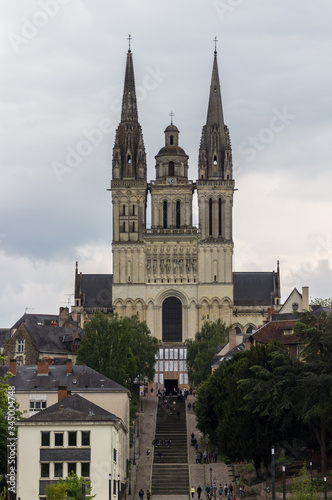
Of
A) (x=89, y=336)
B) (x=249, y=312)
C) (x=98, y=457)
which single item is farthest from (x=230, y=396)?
(x=249, y=312)

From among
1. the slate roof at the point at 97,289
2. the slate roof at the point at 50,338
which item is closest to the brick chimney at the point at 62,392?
the slate roof at the point at 50,338

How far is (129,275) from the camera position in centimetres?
15075

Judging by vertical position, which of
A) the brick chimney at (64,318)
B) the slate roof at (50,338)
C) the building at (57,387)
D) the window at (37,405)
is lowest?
the window at (37,405)

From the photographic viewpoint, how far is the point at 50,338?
110188 millimetres

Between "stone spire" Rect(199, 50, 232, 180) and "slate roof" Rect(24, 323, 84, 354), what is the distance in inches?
1707

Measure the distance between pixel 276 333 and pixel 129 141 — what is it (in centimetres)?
7027

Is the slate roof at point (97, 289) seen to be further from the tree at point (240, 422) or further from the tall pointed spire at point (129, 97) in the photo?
the tree at point (240, 422)

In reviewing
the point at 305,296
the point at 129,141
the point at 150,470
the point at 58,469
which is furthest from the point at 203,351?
the point at 58,469

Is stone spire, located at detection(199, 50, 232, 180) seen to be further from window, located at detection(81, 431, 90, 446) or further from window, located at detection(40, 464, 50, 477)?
window, located at detection(40, 464, 50, 477)

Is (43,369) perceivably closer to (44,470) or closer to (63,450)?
(63,450)

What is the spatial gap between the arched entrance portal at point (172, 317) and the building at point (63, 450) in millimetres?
82011

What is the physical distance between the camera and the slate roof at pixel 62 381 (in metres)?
80.8

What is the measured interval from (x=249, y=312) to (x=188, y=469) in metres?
67.3

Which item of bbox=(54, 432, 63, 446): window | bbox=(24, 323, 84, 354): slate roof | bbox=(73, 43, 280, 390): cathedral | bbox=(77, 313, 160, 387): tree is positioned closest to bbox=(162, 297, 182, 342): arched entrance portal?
bbox=(73, 43, 280, 390): cathedral
